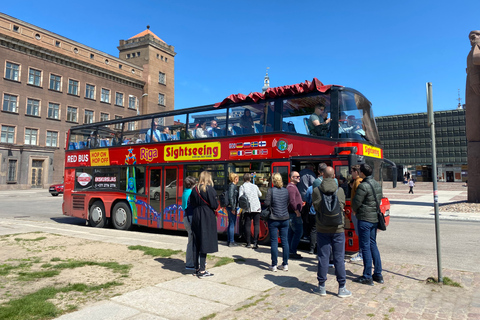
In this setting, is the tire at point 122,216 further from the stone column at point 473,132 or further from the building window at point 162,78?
the building window at point 162,78

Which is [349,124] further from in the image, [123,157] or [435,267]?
[123,157]

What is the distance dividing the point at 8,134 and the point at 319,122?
44.6 metres

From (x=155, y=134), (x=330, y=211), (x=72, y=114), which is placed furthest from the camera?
Answer: (x=72, y=114)

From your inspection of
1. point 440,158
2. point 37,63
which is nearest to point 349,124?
point 37,63

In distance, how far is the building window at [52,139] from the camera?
45844mm

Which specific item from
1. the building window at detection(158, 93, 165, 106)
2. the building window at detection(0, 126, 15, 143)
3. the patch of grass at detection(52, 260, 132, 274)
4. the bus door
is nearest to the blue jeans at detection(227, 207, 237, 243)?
A: the bus door

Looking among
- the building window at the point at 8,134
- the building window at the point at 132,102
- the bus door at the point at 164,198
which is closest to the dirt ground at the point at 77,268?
the bus door at the point at 164,198

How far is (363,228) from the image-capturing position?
18.0ft

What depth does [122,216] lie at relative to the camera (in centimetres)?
1186

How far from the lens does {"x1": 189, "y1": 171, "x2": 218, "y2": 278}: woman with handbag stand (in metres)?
5.84

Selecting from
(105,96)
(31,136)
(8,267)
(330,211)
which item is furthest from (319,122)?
(105,96)

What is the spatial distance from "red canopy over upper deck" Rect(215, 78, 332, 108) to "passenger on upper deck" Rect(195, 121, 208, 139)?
0.79 m

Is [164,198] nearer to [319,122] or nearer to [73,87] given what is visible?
[319,122]

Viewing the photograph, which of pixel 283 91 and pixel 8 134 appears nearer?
pixel 283 91
